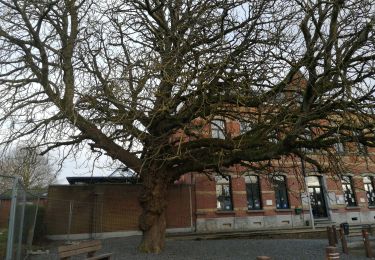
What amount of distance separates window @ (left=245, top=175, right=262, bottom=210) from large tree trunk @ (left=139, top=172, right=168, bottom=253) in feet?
44.9

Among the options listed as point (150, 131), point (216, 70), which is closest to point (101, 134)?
point (150, 131)

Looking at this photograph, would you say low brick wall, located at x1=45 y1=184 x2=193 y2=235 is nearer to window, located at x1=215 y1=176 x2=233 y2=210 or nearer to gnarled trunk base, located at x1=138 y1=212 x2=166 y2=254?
window, located at x1=215 y1=176 x2=233 y2=210

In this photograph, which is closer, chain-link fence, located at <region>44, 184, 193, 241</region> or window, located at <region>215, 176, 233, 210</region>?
chain-link fence, located at <region>44, 184, 193, 241</region>

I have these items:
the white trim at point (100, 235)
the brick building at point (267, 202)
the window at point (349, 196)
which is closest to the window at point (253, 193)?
the brick building at point (267, 202)

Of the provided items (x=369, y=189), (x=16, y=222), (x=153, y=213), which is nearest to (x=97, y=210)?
(x=153, y=213)

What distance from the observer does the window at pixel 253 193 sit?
2495 centimetres

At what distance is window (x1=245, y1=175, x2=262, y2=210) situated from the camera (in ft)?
81.9

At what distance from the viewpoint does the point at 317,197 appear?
27062mm

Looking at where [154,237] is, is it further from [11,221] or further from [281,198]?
[281,198]

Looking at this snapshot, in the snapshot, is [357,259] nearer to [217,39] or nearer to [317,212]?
[217,39]

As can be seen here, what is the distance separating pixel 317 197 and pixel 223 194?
7.76 meters

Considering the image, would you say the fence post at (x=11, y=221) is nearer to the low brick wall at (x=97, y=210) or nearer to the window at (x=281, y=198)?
the low brick wall at (x=97, y=210)

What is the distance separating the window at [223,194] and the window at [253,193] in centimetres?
136

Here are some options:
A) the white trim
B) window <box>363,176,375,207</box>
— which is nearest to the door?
window <box>363,176,375,207</box>
